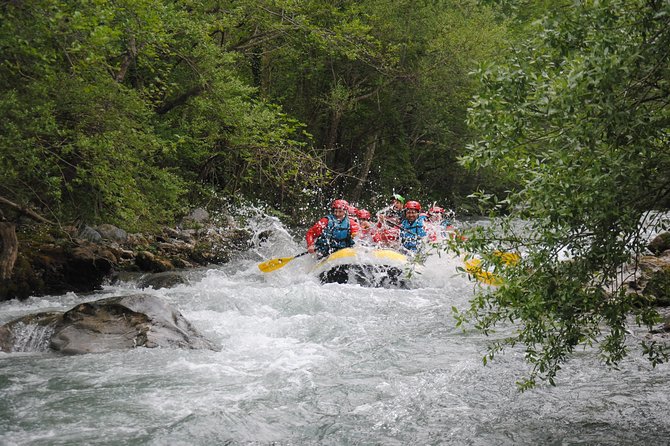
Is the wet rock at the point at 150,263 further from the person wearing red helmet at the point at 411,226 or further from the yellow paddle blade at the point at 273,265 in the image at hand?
the person wearing red helmet at the point at 411,226

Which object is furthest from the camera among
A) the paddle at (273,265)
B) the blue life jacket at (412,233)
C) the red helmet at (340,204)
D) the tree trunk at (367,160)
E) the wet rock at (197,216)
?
the tree trunk at (367,160)

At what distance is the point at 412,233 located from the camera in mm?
12789

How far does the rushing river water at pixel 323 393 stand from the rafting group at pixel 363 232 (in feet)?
12.1

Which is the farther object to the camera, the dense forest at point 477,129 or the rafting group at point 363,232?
the rafting group at point 363,232

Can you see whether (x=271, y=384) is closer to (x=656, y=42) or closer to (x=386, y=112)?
(x=656, y=42)

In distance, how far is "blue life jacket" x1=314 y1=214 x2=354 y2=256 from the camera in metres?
12.5

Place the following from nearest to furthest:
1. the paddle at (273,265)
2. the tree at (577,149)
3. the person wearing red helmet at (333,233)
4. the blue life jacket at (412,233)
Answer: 1. the tree at (577,149)
2. the paddle at (273,265)
3. the person wearing red helmet at (333,233)
4. the blue life jacket at (412,233)

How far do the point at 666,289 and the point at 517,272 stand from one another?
1256 mm

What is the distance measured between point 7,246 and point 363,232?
6.56 metres

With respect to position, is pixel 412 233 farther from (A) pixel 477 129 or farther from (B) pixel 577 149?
(B) pixel 577 149

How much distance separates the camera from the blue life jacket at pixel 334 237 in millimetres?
12492

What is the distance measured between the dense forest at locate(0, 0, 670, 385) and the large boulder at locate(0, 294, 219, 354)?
1527mm

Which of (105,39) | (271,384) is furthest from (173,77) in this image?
(271,384)

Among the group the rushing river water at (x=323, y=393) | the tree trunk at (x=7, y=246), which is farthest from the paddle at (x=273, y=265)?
the tree trunk at (x=7, y=246)
